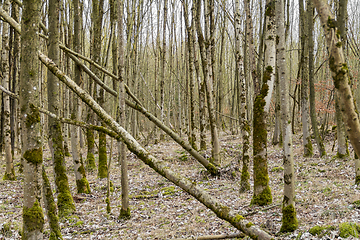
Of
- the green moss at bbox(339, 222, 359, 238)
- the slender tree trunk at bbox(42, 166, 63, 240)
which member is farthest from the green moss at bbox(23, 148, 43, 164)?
the green moss at bbox(339, 222, 359, 238)

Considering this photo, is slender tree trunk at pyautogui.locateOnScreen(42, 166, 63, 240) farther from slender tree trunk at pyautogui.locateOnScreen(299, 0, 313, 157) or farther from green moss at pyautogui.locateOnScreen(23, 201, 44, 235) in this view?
slender tree trunk at pyautogui.locateOnScreen(299, 0, 313, 157)

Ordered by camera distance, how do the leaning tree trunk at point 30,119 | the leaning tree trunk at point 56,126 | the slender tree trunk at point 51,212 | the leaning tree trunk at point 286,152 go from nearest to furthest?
the leaning tree trunk at point 30,119
the slender tree trunk at point 51,212
the leaning tree trunk at point 286,152
the leaning tree trunk at point 56,126

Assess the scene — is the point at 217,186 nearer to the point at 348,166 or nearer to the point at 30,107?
the point at 348,166

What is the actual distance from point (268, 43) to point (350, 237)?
3425 mm

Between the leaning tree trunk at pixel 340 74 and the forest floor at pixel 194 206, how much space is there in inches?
78.0

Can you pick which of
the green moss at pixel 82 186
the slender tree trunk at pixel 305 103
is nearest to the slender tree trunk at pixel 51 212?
the green moss at pixel 82 186

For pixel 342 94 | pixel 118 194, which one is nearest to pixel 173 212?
pixel 118 194

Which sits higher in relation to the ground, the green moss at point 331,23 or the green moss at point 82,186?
the green moss at point 331,23

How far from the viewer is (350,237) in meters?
3.05

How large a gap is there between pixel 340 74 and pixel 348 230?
7.46 feet

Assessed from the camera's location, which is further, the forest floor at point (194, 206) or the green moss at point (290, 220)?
the forest floor at point (194, 206)

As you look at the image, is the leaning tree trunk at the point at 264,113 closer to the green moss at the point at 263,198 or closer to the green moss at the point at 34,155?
the green moss at the point at 263,198

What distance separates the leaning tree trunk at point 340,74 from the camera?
6.13 feet

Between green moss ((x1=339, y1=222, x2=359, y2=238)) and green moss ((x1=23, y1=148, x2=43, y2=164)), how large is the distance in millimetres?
3549
